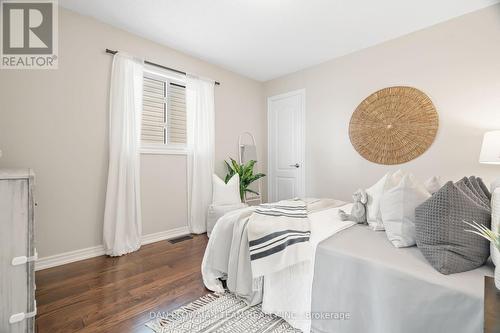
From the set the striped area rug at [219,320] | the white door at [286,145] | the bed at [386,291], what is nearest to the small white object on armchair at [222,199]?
the white door at [286,145]

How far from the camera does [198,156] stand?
10.6ft

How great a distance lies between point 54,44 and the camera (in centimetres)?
219

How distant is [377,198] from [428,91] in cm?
186

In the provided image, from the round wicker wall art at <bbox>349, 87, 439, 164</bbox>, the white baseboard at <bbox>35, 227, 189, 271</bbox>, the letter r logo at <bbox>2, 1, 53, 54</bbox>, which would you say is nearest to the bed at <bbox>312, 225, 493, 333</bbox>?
the round wicker wall art at <bbox>349, 87, 439, 164</bbox>

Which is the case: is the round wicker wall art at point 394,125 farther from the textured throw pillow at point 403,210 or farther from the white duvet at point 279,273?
the textured throw pillow at point 403,210

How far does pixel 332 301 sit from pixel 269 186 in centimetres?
308

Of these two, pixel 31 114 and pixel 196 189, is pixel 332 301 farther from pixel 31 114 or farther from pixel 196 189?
pixel 31 114

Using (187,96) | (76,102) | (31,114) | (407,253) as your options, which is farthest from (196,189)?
(407,253)

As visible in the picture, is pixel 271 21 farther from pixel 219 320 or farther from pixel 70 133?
pixel 219 320

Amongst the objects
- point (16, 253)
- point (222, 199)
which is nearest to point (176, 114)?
point (222, 199)

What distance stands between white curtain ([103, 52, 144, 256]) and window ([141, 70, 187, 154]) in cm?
22

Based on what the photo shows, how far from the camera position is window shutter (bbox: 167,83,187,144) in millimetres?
3121

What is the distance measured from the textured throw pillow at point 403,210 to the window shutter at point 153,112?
2.70 m

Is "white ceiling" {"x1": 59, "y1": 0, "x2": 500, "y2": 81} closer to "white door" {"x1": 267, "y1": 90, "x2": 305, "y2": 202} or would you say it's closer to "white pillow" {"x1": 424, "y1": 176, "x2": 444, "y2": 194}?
"white door" {"x1": 267, "y1": 90, "x2": 305, "y2": 202}
